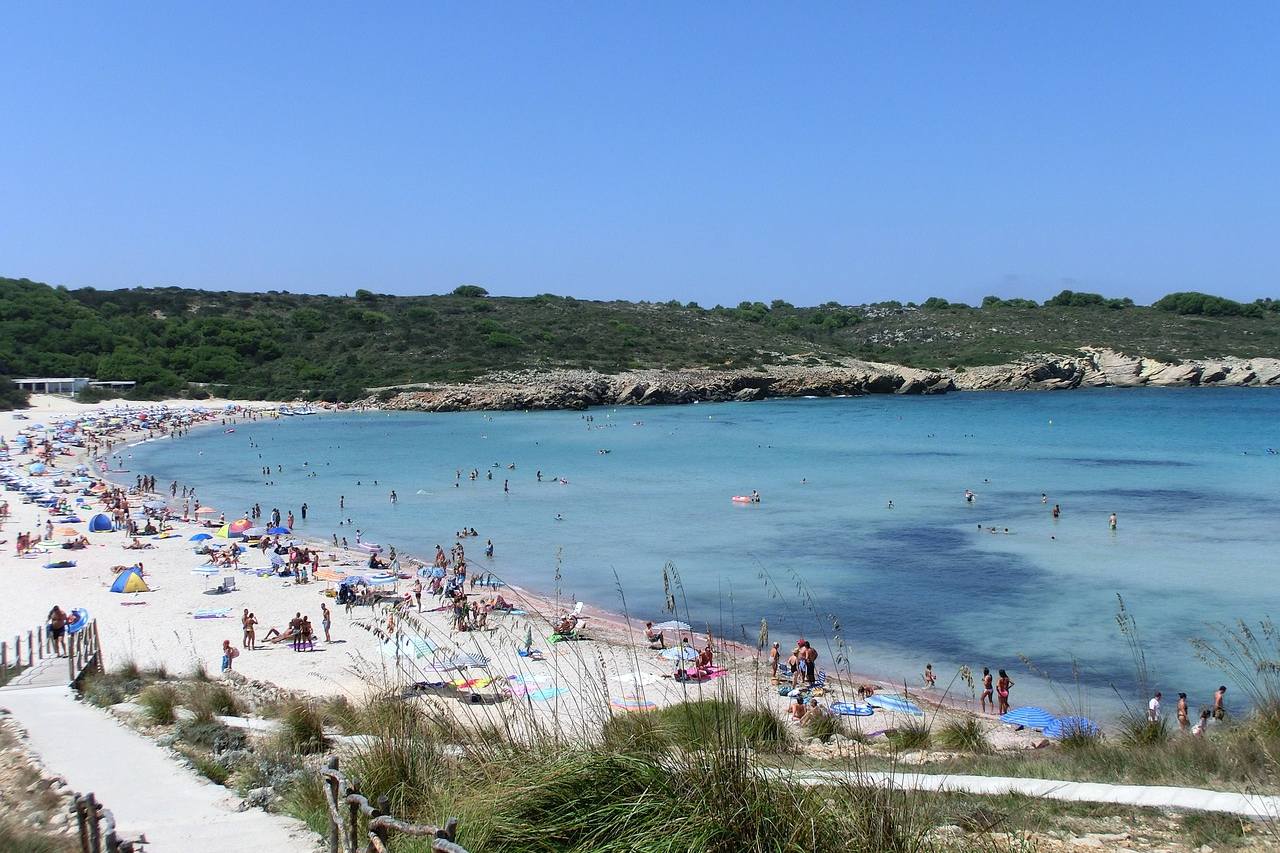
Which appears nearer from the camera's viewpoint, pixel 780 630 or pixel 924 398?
pixel 780 630

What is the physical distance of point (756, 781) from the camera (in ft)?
11.7

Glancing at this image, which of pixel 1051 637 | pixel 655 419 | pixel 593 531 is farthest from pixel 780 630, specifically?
pixel 655 419

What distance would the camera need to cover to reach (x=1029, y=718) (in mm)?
12414

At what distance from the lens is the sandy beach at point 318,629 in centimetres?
1302

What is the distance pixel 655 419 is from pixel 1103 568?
5424 centimetres

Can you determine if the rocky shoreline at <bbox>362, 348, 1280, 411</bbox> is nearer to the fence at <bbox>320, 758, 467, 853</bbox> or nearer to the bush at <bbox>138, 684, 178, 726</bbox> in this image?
the bush at <bbox>138, 684, 178, 726</bbox>

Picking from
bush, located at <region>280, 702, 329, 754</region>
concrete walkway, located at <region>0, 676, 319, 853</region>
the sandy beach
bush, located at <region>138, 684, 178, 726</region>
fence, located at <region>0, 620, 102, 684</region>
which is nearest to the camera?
concrete walkway, located at <region>0, 676, 319, 853</region>

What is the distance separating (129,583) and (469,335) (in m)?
86.6

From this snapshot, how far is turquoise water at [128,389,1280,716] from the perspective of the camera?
1847 cm

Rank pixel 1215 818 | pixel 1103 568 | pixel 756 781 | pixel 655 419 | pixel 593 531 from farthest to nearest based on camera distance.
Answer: pixel 655 419
pixel 593 531
pixel 1103 568
pixel 1215 818
pixel 756 781

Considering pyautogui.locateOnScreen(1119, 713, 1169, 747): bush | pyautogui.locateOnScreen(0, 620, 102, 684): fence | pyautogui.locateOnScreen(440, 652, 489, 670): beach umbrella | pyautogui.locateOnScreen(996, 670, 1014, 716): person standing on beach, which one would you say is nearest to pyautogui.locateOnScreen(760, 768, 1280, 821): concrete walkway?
pyautogui.locateOnScreen(1119, 713, 1169, 747): bush

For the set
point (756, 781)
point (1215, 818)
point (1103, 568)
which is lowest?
point (1103, 568)

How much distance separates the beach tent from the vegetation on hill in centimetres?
6579

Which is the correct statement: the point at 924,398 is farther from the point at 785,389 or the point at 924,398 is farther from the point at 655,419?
the point at 655,419
